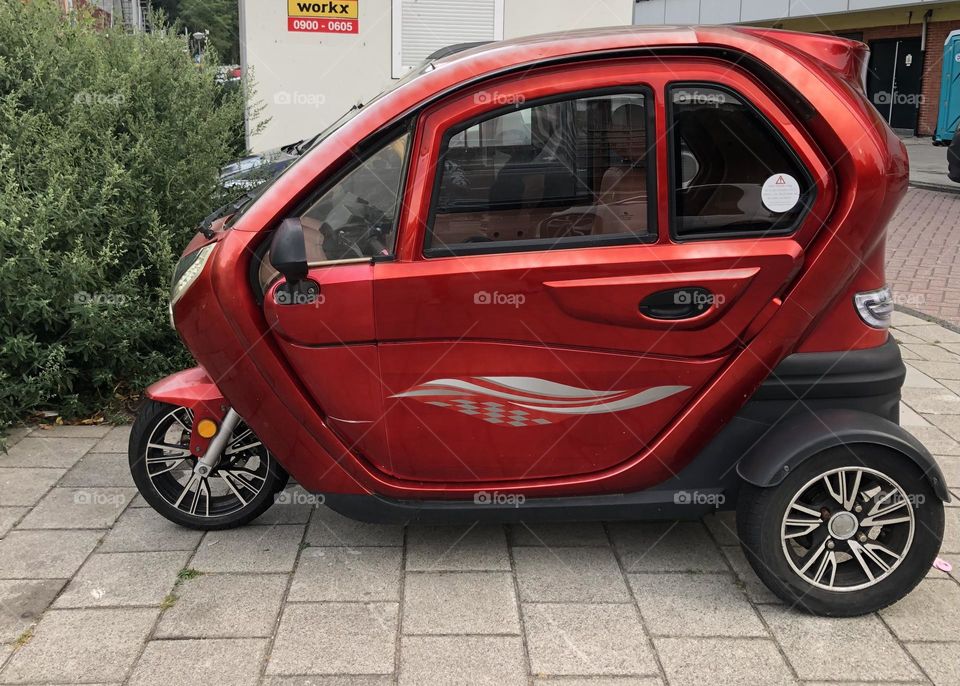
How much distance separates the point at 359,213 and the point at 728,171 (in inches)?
50.2

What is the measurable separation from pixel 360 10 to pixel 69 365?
7379mm

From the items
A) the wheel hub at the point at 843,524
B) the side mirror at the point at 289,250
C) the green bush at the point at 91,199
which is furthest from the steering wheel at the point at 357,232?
the green bush at the point at 91,199

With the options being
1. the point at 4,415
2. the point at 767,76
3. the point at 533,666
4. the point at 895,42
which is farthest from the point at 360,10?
the point at 895,42

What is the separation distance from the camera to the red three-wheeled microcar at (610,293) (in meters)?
3.17

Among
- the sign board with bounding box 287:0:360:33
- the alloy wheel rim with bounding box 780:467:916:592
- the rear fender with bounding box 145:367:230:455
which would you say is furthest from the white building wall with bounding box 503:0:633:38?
the alloy wheel rim with bounding box 780:467:916:592

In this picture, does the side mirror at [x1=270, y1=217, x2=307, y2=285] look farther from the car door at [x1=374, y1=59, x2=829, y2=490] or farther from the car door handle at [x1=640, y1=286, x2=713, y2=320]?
the car door handle at [x1=640, y1=286, x2=713, y2=320]

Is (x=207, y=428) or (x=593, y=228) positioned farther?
(x=207, y=428)

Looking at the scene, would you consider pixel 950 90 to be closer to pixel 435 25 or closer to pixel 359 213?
pixel 435 25

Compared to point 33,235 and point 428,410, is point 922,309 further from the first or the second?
point 33,235

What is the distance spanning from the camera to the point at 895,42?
1093 inches

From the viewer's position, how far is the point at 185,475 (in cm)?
397

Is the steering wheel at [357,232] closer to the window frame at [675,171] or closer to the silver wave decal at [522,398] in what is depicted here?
the silver wave decal at [522,398]

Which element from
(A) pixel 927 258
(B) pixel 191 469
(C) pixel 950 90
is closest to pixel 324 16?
(A) pixel 927 258

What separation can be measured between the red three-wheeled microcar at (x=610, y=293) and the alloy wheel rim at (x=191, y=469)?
19.1 inches
